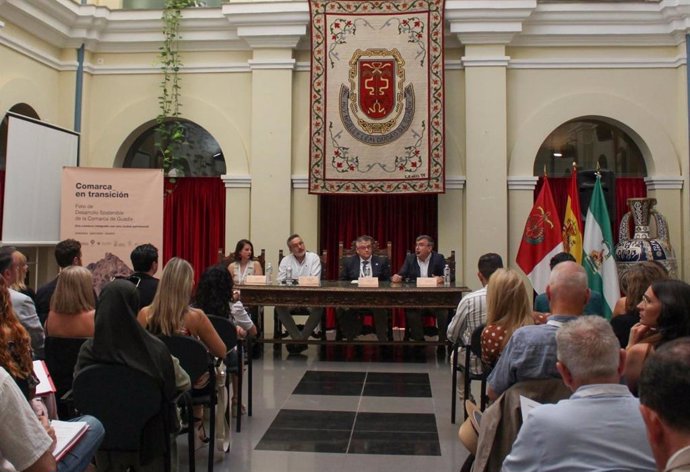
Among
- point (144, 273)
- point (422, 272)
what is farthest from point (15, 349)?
point (422, 272)

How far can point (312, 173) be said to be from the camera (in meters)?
7.93

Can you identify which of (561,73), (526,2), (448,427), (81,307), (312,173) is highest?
(526,2)

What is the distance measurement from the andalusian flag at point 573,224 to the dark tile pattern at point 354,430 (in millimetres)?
2823

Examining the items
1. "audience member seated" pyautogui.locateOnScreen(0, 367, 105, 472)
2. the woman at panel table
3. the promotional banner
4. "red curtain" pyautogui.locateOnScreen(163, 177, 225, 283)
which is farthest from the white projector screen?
"audience member seated" pyautogui.locateOnScreen(0, 367, 105, 472)

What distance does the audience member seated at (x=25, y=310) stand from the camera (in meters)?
3.37

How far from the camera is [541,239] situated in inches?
294

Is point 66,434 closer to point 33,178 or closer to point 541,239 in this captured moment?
point 33,178

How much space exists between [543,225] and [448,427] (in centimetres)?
372

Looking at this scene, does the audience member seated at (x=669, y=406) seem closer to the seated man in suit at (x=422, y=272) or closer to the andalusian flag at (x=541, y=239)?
the seated man in suit at (x=422, y=272)

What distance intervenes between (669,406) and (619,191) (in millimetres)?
7367

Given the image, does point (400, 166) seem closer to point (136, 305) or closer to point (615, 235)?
point (615, 235)

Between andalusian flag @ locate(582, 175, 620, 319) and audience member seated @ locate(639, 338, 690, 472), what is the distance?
610cm

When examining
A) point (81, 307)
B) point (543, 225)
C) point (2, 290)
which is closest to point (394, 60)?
point (543, 225)

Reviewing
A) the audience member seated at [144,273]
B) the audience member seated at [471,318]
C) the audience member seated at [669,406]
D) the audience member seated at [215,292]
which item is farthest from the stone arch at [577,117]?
the audience member seated at [669,406]
